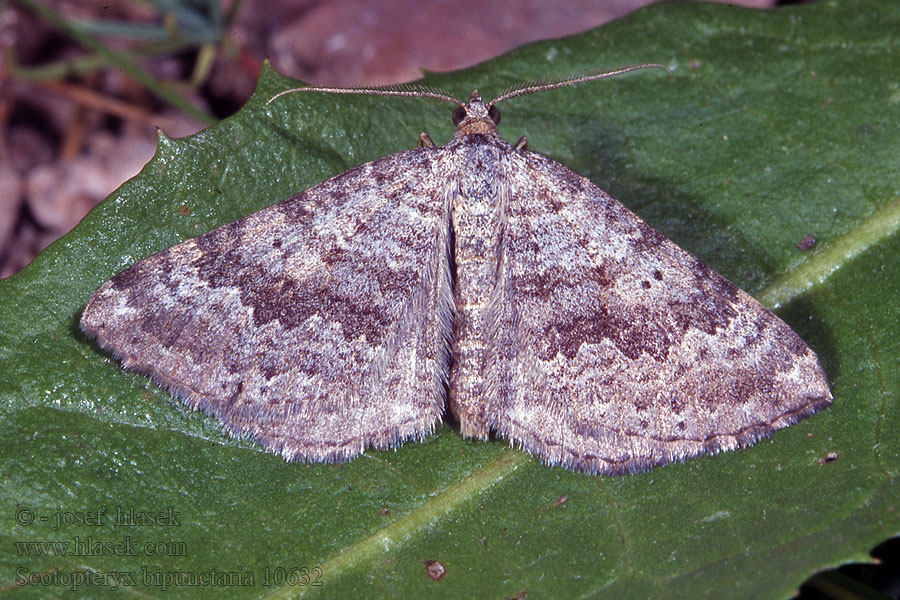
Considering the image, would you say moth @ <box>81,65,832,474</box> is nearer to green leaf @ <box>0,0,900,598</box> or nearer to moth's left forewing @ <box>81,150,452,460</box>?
moth's left forewing @ <box>81,150,452,460</box>

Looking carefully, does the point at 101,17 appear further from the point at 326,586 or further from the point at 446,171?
the point at 326,586

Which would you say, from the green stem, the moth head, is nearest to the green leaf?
the moth head

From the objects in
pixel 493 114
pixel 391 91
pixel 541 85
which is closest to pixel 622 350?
pixel 493 114

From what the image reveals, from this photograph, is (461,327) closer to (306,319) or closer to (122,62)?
(306,319)

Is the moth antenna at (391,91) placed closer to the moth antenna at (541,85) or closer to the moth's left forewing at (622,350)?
the moth antenna at (541,85)

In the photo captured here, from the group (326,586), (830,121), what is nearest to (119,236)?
(326,586)
